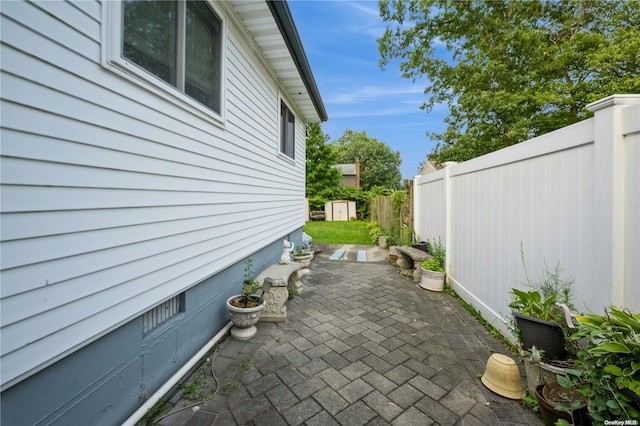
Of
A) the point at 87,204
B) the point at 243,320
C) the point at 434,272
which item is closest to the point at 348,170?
the point at 434,272

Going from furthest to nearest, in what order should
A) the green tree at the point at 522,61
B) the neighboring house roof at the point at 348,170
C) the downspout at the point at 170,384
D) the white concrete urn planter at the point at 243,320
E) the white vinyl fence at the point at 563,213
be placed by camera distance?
1. the neighboring house roof at the point at 348,170
2. the green tree at the point at 522,61
3. the white concrete urn planter at the point at 243,320
4. the downspout at the point at 170,384
5. the white vinyl fence at the point at 563,213

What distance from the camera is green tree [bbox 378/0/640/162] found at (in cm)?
997

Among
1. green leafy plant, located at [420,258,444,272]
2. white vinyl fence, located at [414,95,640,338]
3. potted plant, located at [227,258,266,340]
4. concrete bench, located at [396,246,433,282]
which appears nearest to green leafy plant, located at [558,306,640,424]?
white vinyl fence, located at [414,95,640,338]

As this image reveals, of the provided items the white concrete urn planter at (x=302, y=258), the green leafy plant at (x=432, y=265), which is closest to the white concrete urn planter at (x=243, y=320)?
the white concrete urn planter at (x=302, y=258)

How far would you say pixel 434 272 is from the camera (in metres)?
4.88

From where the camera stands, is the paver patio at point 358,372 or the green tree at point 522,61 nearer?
the paver patio at point 358,372

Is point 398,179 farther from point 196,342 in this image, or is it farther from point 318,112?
point 196,342

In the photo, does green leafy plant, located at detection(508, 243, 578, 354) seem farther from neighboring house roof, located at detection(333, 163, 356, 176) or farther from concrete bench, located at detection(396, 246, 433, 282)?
neighboring house roof, located at detection(333, 163, 356, 176)

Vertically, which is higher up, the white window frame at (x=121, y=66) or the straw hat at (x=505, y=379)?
the white window frame at (x=121, y=66)

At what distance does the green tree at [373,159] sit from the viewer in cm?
3809

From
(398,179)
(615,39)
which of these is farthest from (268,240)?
(398,179)

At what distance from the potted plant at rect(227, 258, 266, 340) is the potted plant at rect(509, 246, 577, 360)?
2.50 m

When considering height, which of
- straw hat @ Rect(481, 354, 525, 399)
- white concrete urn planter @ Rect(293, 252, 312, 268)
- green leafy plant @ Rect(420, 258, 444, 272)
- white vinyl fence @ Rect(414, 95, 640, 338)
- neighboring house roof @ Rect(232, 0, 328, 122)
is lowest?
straw hat @ Rect(481, 354, 525, 399)

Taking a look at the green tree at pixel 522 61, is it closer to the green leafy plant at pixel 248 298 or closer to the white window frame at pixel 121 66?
the green leafy plant at pixel 248 298
